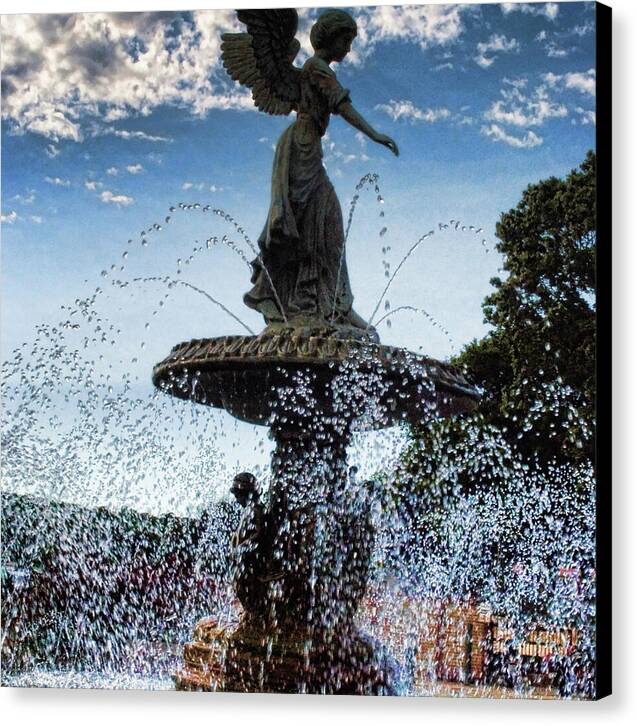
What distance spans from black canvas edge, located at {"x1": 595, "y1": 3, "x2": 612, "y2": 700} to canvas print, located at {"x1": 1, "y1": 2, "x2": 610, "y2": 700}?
0.02 metres

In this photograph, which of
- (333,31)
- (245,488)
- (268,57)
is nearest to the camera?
(245,488)

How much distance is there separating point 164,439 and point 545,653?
2145mm

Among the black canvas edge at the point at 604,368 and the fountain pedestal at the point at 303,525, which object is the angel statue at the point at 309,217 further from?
the black canvas edge at the point at 604,368

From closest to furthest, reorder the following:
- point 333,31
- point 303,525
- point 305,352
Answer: point 305,352
point 303,525
point 333,31

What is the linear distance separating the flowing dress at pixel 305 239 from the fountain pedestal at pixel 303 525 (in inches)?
20.0

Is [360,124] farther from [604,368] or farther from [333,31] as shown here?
[604,368]

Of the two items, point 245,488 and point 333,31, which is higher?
point 333,31

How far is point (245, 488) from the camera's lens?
692 cm

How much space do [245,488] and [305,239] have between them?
3.59ft

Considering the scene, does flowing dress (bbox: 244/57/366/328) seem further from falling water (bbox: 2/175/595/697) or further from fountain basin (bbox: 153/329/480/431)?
falling water (bbox: 2/175/595/697)

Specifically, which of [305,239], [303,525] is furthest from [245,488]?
[305,239]

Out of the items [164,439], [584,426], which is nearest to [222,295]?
[164,439]

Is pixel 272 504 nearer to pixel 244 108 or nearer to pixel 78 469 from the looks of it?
pixel 78 469

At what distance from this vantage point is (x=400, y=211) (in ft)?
34.0
